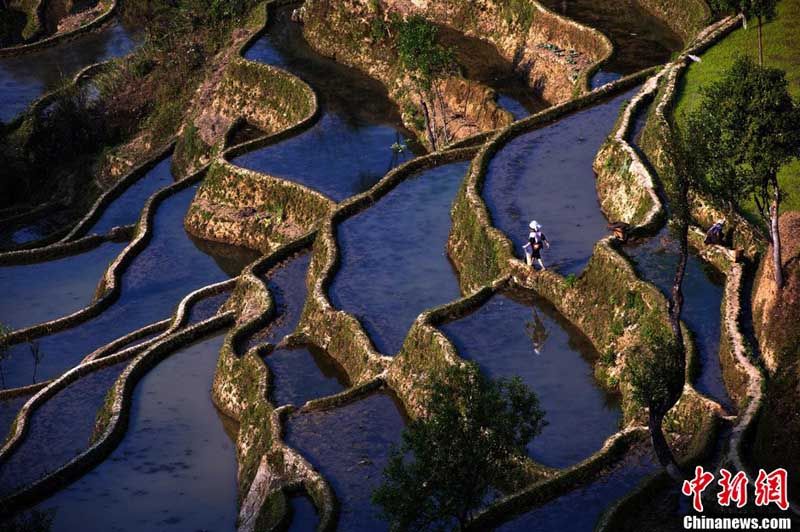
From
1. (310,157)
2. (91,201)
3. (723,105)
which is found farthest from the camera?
(91,201)

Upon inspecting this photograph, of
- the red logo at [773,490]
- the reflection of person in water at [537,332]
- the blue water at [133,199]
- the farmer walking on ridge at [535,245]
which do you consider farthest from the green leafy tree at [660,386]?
the blue water at [133,199]

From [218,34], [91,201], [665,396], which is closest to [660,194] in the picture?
[665,396]

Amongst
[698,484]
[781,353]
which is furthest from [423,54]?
[698,484]

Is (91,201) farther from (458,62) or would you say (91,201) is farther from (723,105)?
(723,105)

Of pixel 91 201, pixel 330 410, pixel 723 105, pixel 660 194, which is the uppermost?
pixel 723 105

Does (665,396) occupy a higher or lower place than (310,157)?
higher

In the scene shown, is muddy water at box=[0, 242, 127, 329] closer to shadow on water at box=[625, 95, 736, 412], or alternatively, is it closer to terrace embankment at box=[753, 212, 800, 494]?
shadow on water at box=[625, 95, 736, 412]

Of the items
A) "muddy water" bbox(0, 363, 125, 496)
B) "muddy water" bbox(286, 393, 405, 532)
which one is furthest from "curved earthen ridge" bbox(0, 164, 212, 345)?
"muddy water" bbox(286, 393, 405, 532)
